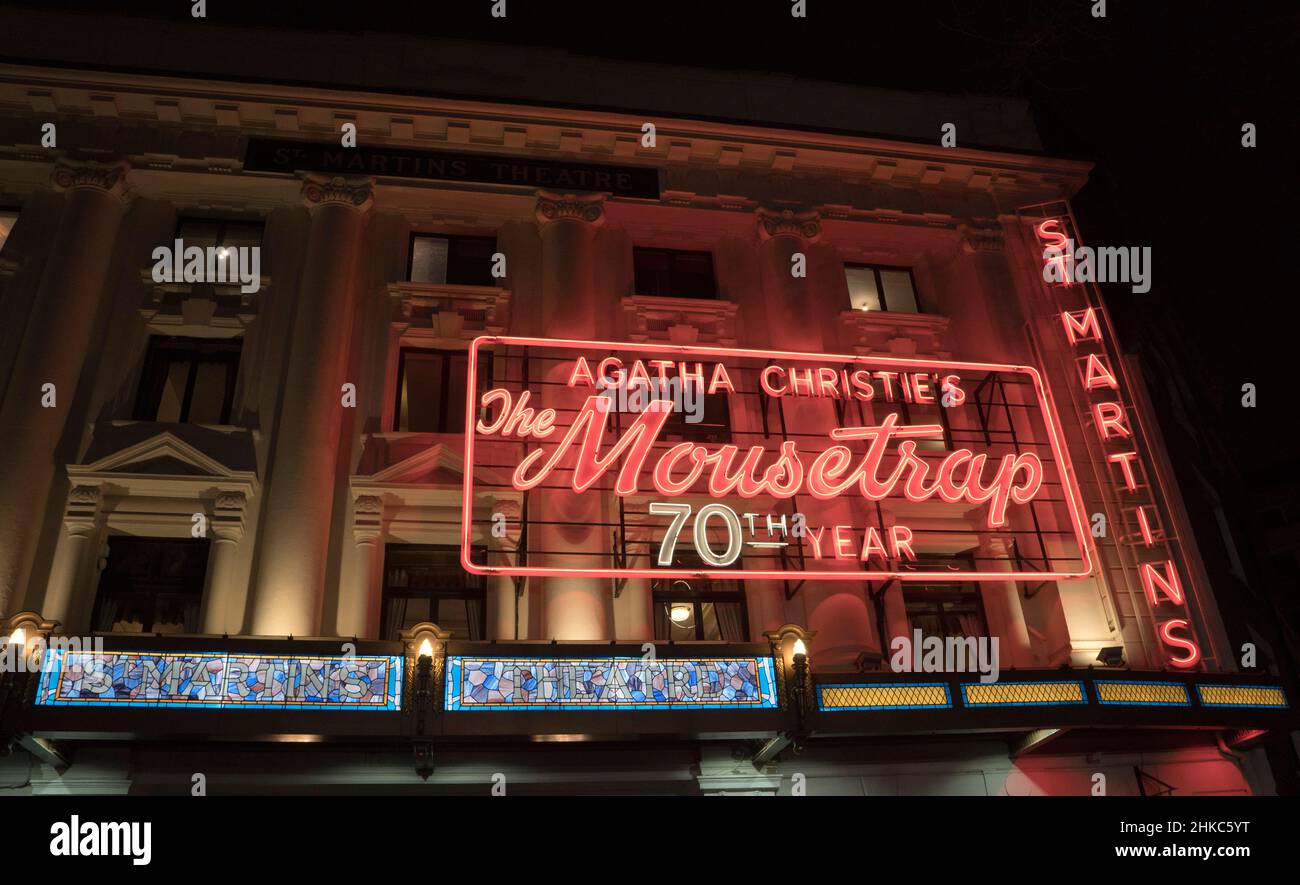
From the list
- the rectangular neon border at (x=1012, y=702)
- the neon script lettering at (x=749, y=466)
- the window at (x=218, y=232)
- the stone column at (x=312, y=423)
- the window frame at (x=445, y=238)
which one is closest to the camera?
the rectangular neon border at (x=1012, y=702)

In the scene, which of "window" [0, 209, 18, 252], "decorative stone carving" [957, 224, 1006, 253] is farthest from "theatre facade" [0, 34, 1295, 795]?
"decorative stone carving" [957, 224, 1006, 253]

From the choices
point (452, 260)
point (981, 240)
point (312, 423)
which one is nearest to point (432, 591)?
point (312, 423)

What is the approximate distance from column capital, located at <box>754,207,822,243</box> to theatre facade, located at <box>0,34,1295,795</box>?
9cm

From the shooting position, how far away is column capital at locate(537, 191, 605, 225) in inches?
781

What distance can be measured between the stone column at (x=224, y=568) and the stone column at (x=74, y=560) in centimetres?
170

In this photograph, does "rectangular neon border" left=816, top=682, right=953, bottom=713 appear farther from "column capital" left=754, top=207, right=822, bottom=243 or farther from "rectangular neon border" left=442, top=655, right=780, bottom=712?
"column capital" left=754, top=207, right=822, bottom=243

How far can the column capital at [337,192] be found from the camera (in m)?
19.1

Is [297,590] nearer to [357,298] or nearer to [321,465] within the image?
[321,465]

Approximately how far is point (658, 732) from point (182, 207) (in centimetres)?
1414

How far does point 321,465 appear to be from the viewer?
16.1 metres

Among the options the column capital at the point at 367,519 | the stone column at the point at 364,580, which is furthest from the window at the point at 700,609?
the column capital at the point at 367,519

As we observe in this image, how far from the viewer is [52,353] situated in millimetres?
16516

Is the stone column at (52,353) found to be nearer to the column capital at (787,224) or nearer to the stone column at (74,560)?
the stone column at (74,560)
